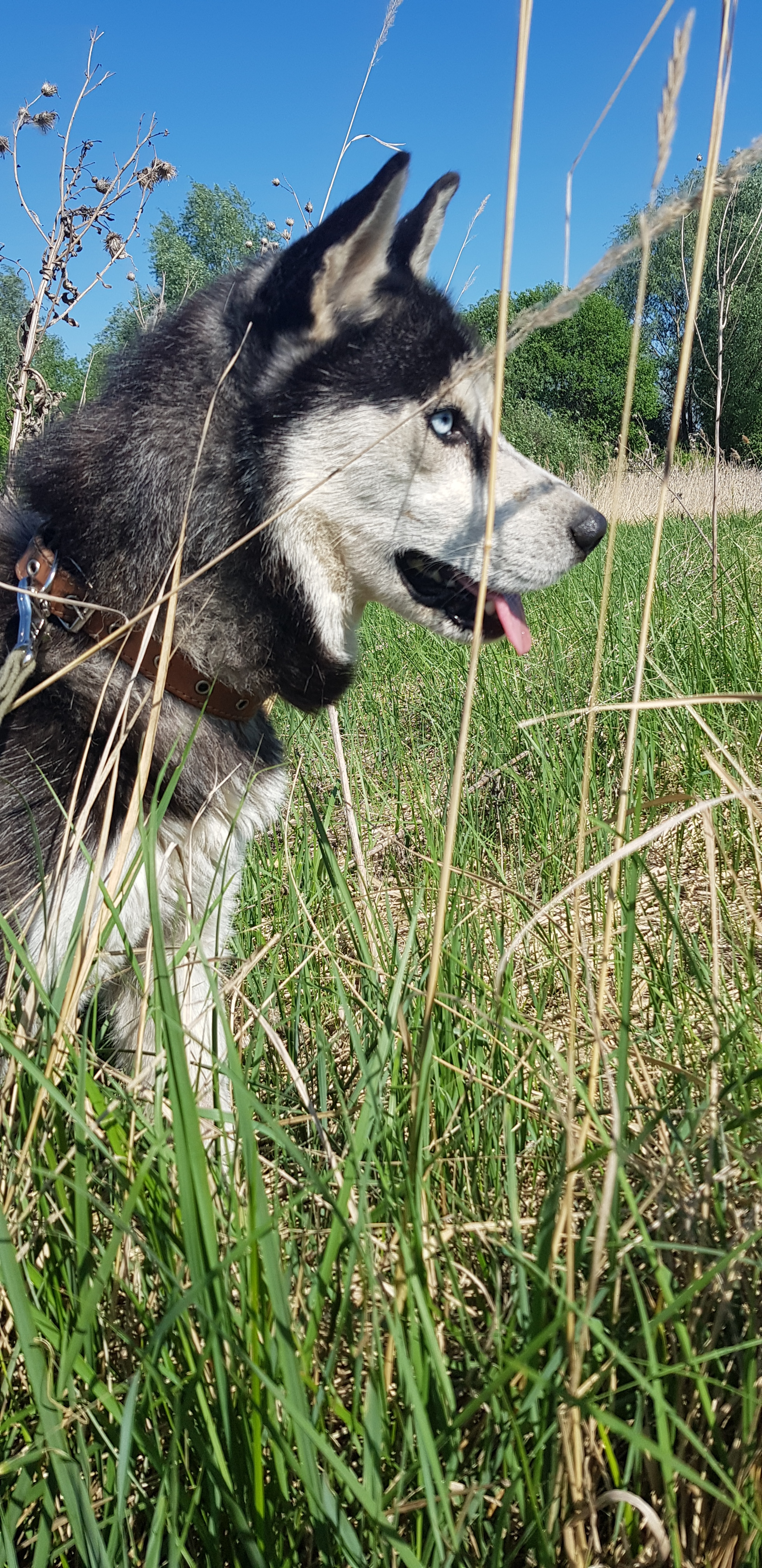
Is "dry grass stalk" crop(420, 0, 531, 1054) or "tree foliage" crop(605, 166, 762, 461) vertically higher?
"tree foliage" crop(605, 166, 762, 461)

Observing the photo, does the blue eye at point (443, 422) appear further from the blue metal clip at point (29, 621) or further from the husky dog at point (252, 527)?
the blue metal clip at point (29, 621)

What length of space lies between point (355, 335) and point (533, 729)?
1.22m

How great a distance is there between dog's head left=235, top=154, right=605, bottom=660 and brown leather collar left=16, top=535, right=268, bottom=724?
372 millimetres

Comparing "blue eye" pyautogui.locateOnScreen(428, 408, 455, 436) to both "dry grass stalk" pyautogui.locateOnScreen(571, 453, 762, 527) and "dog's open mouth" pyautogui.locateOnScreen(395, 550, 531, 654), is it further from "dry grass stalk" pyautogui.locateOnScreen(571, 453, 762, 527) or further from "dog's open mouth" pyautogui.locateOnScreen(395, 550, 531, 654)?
"dry grass stalk" pyautogui.locateOnScreen(571, 453, 762, 527)

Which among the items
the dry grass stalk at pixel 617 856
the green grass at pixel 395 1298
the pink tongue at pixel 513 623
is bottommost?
the green grass at pixel 395 1298

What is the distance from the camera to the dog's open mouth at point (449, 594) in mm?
2252

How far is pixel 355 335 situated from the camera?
2.20 metres

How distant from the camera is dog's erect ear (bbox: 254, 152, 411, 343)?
6.39 feet

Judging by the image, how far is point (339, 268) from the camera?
6.95ft

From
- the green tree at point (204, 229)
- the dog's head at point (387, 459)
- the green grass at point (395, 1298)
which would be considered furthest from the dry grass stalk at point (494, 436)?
the green tree at point (204, 229)

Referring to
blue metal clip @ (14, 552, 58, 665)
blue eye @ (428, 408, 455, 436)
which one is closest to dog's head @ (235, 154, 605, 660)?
blue eye @ (428, 408, 455, 436)

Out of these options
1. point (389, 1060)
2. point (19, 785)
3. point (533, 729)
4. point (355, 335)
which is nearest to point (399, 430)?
point (355, 335)

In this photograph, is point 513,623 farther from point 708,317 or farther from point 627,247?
point 708,317

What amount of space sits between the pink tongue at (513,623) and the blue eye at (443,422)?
43cm
